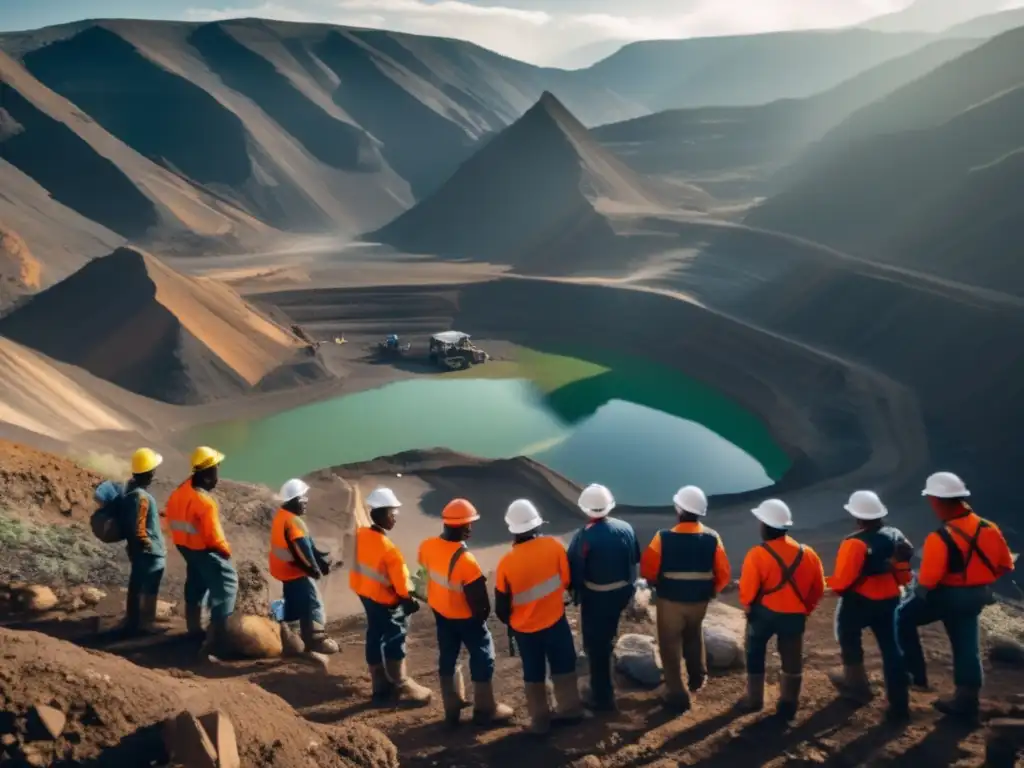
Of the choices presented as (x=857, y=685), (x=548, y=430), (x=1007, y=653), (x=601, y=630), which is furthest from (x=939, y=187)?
(x=601, y=630)

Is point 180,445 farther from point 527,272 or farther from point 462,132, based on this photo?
point 462,132

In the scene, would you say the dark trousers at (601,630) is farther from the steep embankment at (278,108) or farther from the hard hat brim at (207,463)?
the steep embankment at (278,108)

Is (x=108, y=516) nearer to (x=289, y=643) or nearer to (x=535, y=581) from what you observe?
(x=289, y=643)

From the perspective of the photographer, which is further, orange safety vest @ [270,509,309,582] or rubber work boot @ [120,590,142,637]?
rubber work boot @ [120,590,142,637]

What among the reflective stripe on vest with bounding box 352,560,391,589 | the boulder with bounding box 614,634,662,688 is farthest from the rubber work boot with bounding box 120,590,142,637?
the boulder with bounding box 614,634,662,688

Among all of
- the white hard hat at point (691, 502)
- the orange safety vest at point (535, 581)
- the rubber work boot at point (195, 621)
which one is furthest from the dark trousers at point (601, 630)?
the rubber work boot at point (195, 621)

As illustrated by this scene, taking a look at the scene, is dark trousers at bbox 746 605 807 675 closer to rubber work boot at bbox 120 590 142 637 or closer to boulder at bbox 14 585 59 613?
rubber work boot at bbox 120 590 142 637
